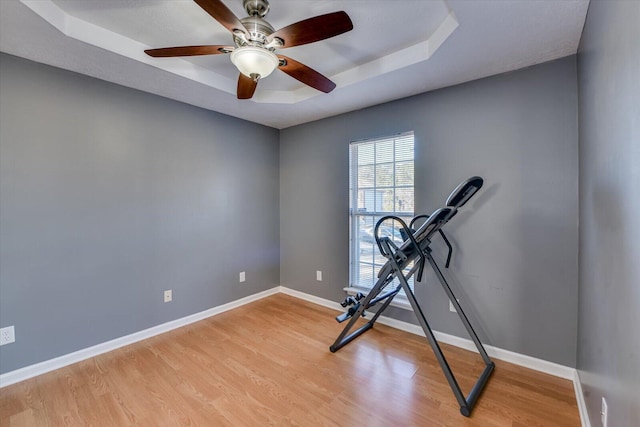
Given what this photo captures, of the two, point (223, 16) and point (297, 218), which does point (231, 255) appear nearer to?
point (297, 218)

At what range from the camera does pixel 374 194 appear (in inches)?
121

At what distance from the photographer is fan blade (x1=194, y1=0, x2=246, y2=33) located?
1220mm

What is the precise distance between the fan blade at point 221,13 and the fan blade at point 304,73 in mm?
311

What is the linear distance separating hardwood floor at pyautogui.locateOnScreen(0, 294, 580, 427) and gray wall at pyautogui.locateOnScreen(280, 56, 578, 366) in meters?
0.39

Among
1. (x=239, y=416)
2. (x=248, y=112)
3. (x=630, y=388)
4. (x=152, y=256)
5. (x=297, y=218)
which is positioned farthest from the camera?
(x=297, y=218)

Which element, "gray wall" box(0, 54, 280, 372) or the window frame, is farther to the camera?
the window frame

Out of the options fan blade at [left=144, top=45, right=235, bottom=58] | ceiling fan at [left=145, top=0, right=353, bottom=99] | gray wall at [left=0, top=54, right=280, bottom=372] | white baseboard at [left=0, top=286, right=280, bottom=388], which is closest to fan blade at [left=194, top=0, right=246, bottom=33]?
ceiling fan at [left=145, top=0, right=353, bottom=99]

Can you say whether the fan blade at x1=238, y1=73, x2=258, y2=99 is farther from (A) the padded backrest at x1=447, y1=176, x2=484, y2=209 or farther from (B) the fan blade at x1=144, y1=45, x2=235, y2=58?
(A) the padded backrest at x1=447, y1=176, x2=484, y2=209

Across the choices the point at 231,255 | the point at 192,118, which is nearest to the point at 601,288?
the point at 231,255

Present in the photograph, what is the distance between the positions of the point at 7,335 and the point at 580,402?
4.01 meters

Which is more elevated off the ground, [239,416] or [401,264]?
[401,264]

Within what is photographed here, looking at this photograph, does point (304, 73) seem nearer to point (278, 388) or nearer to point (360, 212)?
point (360, 212)

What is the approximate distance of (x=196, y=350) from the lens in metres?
2.45

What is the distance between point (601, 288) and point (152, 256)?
134 inches
